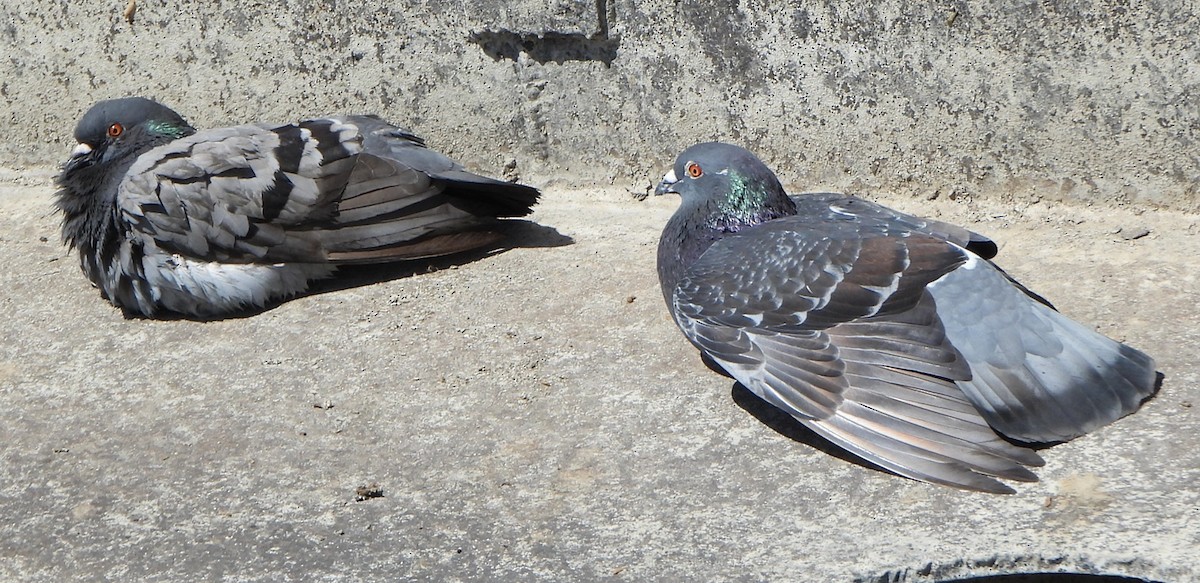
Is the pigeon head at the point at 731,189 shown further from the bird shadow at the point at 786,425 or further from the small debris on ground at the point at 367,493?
the small debris on ground at the point at 367,493

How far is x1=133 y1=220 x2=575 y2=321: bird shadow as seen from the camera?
4297 mm

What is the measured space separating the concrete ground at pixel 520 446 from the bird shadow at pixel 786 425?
1 centimetres

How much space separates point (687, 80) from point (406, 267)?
3.99 ft

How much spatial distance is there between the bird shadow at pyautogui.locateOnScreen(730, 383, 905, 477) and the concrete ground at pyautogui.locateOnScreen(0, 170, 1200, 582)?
10 millimetres

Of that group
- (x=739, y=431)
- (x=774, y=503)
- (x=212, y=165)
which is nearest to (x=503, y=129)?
(x=212, y=165)

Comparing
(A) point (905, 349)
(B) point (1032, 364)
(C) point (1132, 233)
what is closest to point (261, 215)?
(A) point (905, 349)

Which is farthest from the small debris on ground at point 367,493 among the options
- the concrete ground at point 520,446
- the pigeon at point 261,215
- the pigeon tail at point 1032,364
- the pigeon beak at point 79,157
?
the pigeon beak at point 79,157

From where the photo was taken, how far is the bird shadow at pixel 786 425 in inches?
124

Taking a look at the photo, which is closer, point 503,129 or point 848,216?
point 848,216

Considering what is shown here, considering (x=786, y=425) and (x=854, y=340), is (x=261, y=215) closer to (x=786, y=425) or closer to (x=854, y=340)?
(x=786, y=425)

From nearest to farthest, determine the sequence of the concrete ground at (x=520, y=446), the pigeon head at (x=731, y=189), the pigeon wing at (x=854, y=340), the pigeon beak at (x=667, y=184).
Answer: the concrete ground at (x=520, y=446) < the pigeon wing at (x=854, y=340) < the pigeon head at (x=731, y=189) < the pigeon beak at (x=667, y=184)

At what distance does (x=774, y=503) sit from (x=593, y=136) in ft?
Result: 7.13

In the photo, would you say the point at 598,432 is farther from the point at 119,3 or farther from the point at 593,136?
the point at 119,3

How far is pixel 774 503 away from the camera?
119 inches
